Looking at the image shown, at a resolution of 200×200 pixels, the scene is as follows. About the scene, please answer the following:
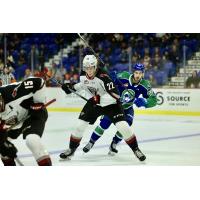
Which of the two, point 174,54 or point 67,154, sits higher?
point 174,54

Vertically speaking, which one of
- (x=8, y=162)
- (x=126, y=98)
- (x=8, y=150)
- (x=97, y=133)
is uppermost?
(x=126, y=98)

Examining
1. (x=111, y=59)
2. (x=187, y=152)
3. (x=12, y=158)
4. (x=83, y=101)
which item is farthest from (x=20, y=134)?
(x=187, y=152)

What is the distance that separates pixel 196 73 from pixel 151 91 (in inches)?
15.7

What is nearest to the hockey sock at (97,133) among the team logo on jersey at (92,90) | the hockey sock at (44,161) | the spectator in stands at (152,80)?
the team logo on jersey at (92,90)

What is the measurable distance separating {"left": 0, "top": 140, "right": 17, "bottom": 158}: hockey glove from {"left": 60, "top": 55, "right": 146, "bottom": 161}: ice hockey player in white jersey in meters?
0.39

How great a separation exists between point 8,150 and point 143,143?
1102 mm

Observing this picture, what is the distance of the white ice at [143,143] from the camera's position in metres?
5.51

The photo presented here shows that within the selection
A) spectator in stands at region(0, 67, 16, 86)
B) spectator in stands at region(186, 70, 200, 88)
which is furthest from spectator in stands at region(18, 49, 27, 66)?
spectator in stands at region(186, 70, 200, 88)

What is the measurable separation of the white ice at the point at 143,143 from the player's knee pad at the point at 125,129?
51 millimetres

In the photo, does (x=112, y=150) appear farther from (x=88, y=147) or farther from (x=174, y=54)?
(x=174, y=54)

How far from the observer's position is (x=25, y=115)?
5.43 meters

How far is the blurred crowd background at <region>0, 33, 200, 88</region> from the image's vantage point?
18.3ft

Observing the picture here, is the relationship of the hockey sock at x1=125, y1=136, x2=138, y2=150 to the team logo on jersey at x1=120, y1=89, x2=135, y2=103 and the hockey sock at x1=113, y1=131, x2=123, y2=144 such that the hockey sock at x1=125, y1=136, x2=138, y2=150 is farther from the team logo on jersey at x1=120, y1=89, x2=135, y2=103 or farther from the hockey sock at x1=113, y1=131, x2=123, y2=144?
the team logo on jersey at x1=120, y1=89, x2=135, y2=103

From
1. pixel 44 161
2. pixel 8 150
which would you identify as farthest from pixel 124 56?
pixel 8 150
